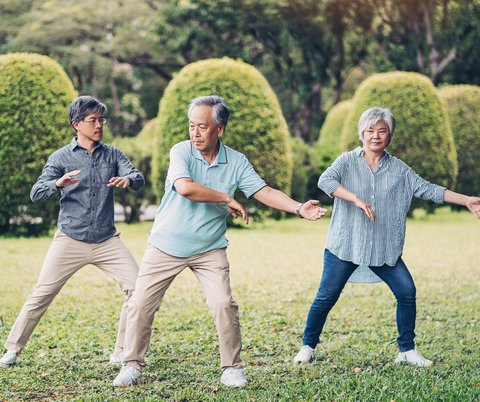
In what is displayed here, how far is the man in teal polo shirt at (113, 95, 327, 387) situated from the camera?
3609 millimetres

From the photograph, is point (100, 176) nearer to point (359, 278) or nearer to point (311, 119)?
point (359, 278)

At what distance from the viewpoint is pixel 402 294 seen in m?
4.05

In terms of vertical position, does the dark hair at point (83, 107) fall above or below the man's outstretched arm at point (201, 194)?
above

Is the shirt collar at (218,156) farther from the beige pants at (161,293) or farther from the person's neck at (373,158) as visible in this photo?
the person's neck at (373,158)

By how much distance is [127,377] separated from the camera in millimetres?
3684

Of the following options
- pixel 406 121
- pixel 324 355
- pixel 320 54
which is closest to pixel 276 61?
pixel 320 54

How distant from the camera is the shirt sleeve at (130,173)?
4.02m

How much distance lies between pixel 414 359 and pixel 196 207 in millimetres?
2118

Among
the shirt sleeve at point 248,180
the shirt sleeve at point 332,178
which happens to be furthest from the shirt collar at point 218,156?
the shirt sleeve at point 332,178

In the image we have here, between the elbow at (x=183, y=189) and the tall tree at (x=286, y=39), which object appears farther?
the tall tree at (x=286, y=39)

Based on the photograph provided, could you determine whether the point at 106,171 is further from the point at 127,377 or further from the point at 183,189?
the point at 127,377

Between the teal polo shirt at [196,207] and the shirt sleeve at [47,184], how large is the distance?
2.63ft

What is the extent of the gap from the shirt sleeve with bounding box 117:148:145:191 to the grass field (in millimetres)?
1437

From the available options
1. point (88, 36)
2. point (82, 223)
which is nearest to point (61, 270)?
point (82, 223)
